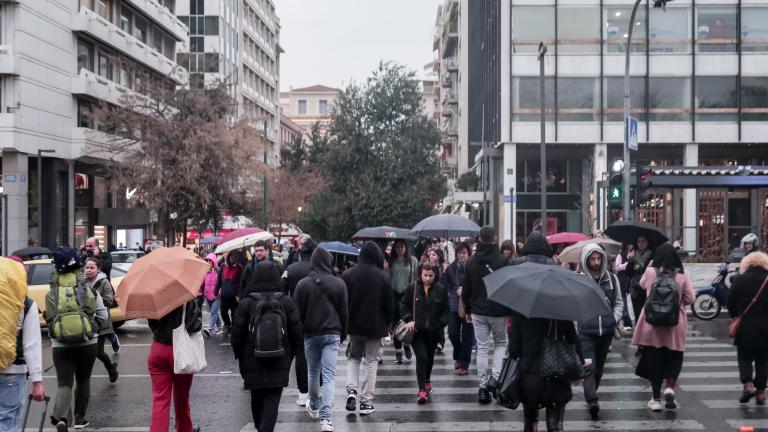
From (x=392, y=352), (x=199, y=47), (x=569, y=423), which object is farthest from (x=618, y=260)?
(x=199, y=47)

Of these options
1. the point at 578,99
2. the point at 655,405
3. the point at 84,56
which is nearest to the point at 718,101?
the point at 578,99

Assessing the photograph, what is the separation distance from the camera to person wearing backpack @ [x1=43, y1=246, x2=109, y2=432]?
8.24m

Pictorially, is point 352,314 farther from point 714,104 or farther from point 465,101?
point 465,101

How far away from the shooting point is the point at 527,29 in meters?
40.6

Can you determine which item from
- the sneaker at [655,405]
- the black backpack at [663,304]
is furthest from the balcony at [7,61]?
the sneaker at [655,405]

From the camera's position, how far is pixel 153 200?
122ft

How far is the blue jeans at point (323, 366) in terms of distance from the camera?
863 cm

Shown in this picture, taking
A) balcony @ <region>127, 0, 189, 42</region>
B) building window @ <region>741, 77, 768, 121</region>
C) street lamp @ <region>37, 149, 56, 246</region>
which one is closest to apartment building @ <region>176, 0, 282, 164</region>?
balcony @ <region>127, 0, 189, 42</region>

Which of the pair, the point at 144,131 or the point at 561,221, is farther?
the point at 561,221

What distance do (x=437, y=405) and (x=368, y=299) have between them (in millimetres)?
1504

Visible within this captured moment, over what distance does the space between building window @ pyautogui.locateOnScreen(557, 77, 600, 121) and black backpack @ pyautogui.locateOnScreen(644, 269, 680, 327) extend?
31410 millimetres

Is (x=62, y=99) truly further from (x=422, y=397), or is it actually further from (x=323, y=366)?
(x=323, y=366)

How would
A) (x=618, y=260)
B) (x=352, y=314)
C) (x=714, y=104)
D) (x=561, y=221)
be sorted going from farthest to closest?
1. (x=561, y=221)
2. (x=714, y=104)
3. (x=618, y=260)
4. (x=352, y=314)

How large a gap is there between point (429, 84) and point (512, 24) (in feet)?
360
